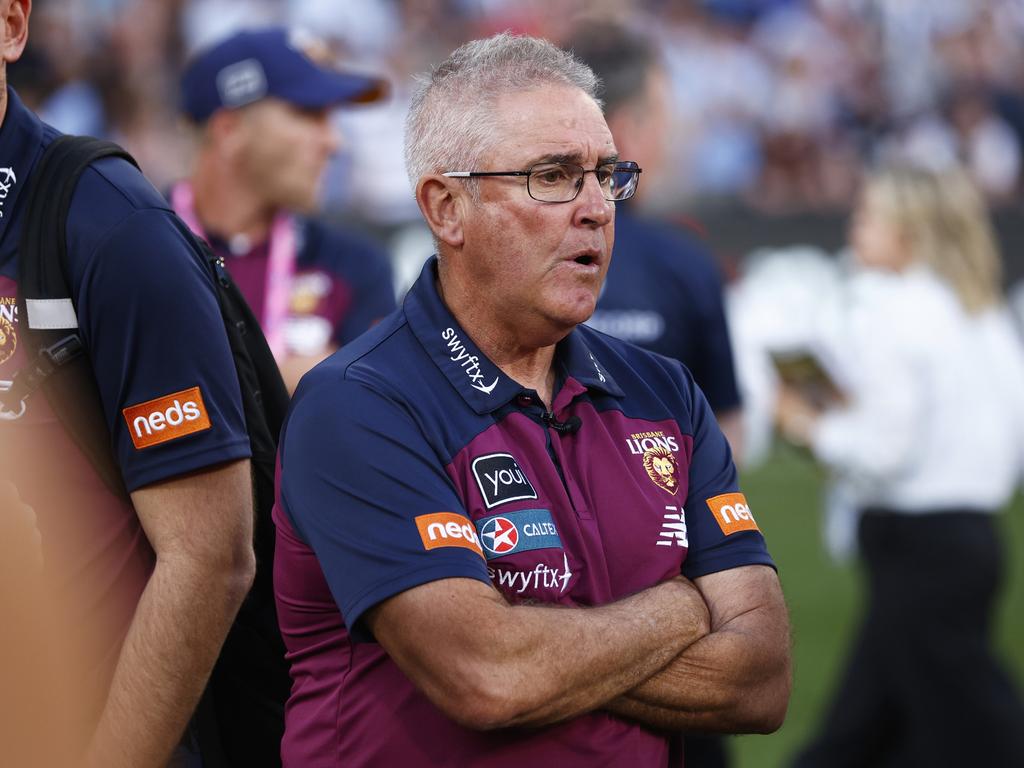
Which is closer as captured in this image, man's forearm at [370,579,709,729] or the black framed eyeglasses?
man's forearm at [370,579,709,729]

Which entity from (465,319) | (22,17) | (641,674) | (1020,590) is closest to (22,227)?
(22,17)

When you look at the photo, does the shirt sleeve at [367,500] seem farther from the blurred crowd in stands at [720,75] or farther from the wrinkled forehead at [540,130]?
the blurred crowd in stands at [720,75]

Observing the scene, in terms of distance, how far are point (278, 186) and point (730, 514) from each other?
8.75 feet

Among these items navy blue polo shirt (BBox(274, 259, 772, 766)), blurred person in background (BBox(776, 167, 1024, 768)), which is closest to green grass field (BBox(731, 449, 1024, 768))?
blurred person in background (BBox(776, 167, 1024, 768))

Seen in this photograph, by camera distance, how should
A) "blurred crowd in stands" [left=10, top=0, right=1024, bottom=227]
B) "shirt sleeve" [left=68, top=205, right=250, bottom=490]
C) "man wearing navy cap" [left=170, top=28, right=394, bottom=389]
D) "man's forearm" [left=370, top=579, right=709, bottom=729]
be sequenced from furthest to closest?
1. "blurred crowd in stands" [left=10, top=0, right=1024, bottom=227]
2. "man wearing navy cap" [left=170, top=28, right=394, bottom=389]
3. "shirt sleeve" [left=68, top=205, right=250, bottom=490]
4. "man's forearm" [left=370, top=579, right=709, bottom=729]

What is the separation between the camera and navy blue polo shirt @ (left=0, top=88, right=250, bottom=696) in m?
2.75

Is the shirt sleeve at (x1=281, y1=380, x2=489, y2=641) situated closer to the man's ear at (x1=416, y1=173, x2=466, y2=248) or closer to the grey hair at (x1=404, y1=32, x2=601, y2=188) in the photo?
the man's ear at (x1=416, y1=173, x2=466, y2=248)

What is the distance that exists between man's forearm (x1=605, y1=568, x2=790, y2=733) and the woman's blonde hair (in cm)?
412

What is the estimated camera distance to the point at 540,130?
9.71ft

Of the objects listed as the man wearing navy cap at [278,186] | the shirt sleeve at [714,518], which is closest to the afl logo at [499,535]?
the shirt sleeve at [714,518]

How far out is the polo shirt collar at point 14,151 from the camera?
281 cm

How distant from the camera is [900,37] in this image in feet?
57.8

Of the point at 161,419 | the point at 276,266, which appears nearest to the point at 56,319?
the point at 161,419

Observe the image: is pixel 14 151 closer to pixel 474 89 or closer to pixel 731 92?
pixel 474 89
